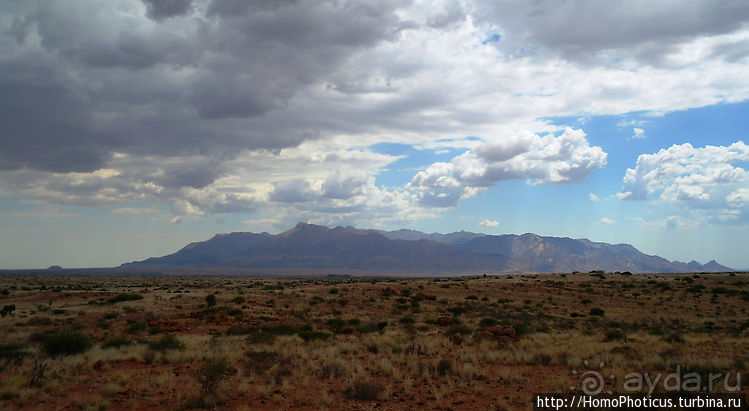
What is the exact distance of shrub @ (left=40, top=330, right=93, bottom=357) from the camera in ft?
58.1

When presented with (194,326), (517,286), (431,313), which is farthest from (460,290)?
(194,326)

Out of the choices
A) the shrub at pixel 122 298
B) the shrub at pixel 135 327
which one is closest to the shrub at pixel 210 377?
the shrub at pixel 135 327

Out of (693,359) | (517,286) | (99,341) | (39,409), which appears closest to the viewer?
(39,409)

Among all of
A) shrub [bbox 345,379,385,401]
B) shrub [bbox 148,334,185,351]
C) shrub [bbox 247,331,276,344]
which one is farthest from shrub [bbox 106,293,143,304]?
shrub [bbox 345,379,385,401]

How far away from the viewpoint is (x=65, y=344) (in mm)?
18062

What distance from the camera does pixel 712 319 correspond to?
35.0 m

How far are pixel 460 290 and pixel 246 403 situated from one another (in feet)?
155

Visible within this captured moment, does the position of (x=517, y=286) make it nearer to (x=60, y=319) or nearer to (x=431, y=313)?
(x=431, y=313)

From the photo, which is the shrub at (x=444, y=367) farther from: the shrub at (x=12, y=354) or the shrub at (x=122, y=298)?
the shrub at (x=122, y=298)

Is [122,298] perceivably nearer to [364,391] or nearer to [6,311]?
[6,311]

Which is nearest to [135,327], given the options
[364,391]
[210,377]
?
[210,377]

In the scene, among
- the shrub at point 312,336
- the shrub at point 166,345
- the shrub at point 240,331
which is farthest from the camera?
the shrub at point 240,331

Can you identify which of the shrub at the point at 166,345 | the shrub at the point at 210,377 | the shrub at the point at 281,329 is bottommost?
the shrub at the point at 281,329

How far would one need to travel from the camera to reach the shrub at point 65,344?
17.7 metres
